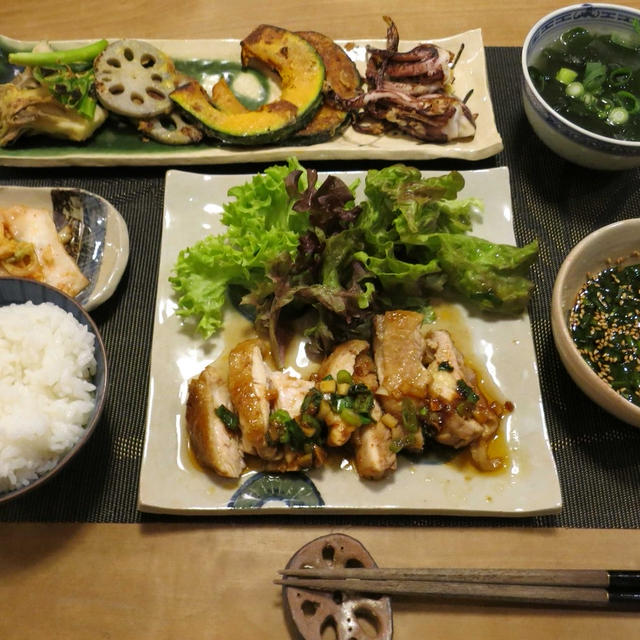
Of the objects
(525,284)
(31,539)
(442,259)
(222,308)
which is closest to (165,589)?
(31,539)

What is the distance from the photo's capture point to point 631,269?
Answer: 9.11 feet

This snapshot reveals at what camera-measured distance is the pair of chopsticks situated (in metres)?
2.21

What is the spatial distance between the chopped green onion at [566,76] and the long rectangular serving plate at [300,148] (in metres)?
0.40

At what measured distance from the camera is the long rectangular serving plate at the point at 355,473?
2.39 m

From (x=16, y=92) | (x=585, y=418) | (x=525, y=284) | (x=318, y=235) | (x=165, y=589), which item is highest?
(x=16, y=92)

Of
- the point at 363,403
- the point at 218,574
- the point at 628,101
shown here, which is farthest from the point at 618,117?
the point at 218,574

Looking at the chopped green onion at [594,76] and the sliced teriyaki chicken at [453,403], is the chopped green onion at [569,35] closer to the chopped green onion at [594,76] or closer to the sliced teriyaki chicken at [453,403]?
the chopped green onion at [594,76]

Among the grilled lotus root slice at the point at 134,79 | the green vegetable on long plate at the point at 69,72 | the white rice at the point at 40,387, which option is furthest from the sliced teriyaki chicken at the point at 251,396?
the green vegetable on long plate at the point at 69,72

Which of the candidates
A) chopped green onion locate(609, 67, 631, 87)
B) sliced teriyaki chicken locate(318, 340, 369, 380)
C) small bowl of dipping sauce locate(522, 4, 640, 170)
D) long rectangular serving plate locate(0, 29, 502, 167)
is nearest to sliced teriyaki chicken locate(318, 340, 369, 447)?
sliced teriyaki chicken locate(318, 340, 369, 380)

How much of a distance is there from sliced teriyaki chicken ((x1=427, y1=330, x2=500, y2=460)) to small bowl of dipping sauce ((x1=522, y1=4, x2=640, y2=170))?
1381 millimetres

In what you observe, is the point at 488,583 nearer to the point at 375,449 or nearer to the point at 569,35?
the point at 375,449

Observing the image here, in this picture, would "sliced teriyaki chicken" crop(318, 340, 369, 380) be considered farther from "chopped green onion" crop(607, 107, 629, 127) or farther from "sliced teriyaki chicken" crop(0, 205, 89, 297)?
"chopped green onion" crop(607, 107, 629, 127)

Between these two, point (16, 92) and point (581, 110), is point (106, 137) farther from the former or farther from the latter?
point (581, 110)

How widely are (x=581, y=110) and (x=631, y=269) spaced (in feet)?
3.10
